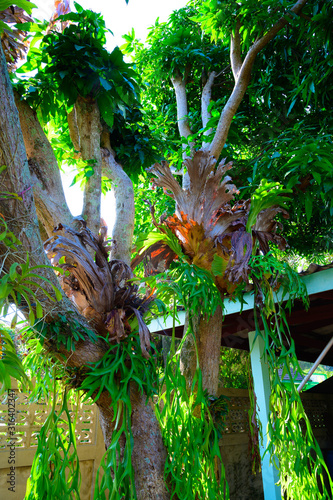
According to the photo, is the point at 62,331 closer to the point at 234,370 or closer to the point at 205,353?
the point at 205,353

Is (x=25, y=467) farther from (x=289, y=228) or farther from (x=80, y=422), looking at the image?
(x=289, y=228)

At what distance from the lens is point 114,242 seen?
7.47ft

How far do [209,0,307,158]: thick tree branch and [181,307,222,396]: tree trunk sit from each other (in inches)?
47.1

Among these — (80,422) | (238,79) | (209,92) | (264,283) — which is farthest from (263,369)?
(209,92)

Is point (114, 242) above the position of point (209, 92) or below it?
below

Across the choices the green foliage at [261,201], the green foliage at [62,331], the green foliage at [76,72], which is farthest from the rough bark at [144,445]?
the green foliage at [76,72]

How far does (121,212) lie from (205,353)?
98 centimetres

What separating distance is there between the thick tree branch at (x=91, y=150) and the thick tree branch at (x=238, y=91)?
0.81 metres

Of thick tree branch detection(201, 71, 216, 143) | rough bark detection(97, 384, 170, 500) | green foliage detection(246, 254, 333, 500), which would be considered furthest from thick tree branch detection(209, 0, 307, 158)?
rough bark detection(97, 384, 170, 500)

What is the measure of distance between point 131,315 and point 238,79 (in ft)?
6.74

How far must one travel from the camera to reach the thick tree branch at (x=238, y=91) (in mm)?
2736

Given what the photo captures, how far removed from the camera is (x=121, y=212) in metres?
2.37

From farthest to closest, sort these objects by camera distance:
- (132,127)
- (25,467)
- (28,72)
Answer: (25,467) → (132,127) → (28,72)

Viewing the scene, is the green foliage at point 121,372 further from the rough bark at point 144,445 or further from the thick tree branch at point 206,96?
the thick tree branch at point 206,96
